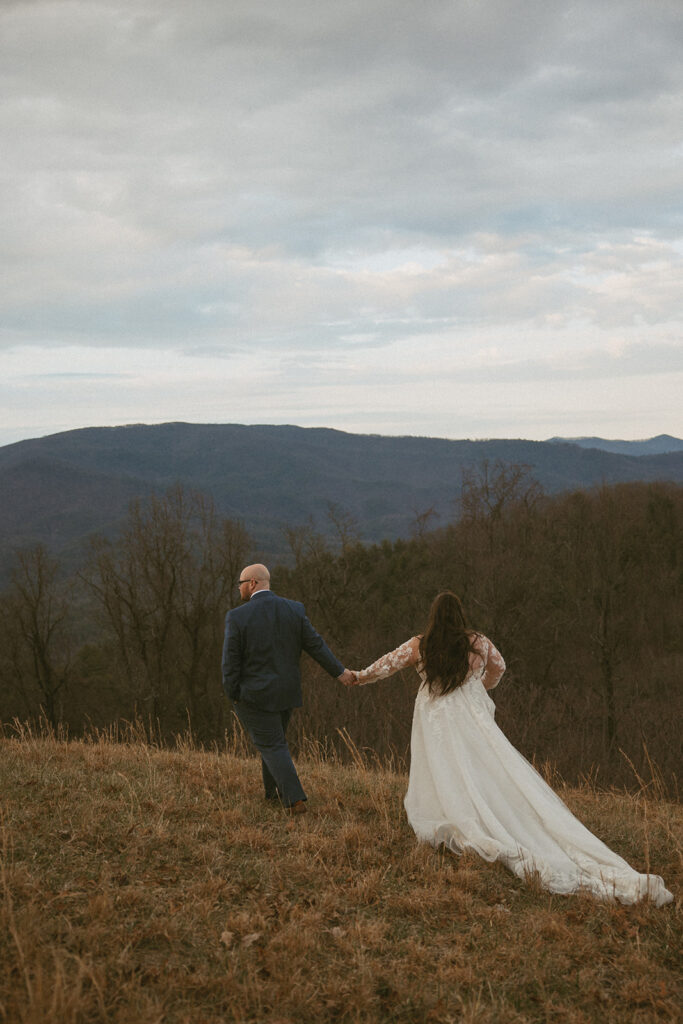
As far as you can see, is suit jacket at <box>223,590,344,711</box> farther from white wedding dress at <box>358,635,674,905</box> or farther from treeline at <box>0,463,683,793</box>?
treeline at <box>0,463,683,793</box>

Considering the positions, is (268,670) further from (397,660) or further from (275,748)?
(397,660)

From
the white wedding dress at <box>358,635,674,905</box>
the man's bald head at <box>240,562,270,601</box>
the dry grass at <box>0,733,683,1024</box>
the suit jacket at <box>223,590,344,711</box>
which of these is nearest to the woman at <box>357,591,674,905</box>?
the white wedding dress at <box>358,635,674,905</box>

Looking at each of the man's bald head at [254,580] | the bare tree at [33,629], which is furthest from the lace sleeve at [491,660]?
the bare tree at [33,629]

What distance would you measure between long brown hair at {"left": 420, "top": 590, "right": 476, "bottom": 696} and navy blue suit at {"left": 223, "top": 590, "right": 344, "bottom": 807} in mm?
808

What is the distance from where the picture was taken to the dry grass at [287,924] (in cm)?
358

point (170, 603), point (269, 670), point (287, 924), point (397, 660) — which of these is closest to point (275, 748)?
point (269, 670)

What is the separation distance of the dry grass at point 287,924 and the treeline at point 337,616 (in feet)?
83.0

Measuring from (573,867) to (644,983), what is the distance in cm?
120

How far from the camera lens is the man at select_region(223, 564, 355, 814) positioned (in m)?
6.23

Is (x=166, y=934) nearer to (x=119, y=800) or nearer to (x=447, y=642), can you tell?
(x=119, y=800)

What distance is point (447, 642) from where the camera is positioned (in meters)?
5.94

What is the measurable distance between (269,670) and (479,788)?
5.96 ft

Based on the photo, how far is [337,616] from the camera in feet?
135

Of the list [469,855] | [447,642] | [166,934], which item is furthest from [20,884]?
[447,642]
